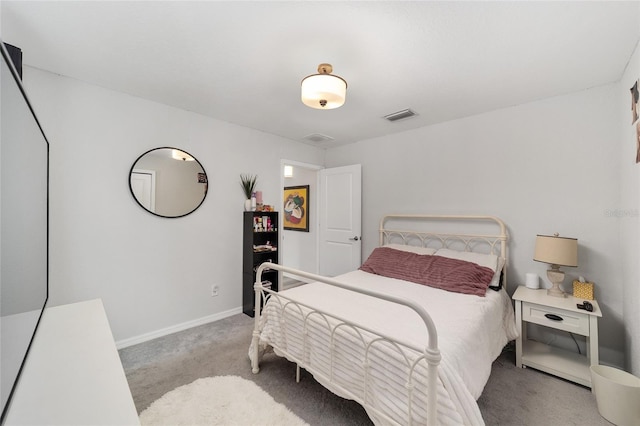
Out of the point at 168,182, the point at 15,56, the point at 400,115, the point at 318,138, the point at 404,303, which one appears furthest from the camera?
the point at 318,138

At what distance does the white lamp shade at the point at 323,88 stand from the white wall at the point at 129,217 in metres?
1.79

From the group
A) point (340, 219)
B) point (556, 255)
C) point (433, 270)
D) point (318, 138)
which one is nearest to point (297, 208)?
point (340, 219)

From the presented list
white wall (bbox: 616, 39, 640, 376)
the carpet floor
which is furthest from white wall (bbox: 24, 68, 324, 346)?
white wall (bbox: 616, 39, 640, 376)

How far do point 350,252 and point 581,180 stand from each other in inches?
103

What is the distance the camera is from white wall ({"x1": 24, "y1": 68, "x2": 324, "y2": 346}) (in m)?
2.17

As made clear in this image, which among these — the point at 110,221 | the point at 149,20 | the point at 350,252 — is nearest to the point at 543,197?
the point at 350,252

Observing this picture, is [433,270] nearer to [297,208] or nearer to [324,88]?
[324,88]

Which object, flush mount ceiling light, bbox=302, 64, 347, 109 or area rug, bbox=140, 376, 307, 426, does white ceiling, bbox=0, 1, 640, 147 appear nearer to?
flush mount ceiling light, bbox=302, 64, 347, 109

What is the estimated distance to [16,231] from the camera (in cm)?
94

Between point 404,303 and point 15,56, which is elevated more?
point 15,56

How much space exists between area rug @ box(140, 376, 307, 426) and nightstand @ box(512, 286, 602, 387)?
1.99 m

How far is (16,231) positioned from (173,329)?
87.4 inches

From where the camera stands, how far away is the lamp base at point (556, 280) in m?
2.21

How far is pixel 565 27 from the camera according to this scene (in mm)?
1556
